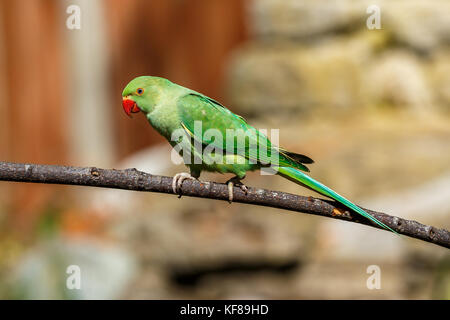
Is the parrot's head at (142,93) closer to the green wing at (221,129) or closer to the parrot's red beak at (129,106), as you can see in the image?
the parrot's red beak at (129,106)

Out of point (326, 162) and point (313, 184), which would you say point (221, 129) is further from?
point (326, 162)

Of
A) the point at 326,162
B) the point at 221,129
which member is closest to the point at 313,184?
the point at 221,129

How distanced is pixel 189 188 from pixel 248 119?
13.4 feet

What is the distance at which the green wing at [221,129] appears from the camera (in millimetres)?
2717

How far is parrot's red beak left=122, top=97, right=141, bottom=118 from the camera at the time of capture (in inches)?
102

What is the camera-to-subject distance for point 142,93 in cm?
262

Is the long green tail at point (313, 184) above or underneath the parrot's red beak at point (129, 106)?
underneath

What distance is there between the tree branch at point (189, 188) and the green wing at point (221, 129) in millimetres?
508


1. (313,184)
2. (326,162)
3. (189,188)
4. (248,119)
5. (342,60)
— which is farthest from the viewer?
(248,119)

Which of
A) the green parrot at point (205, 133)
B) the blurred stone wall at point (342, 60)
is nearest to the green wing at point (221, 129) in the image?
the green parrot at point (205, 133)

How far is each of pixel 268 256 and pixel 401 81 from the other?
7.33ft

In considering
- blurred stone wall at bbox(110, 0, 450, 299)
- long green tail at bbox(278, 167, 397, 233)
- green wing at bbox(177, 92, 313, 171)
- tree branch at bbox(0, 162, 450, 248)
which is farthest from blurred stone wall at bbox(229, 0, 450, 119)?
tree branch at bbox(0, 162, 450, 248)

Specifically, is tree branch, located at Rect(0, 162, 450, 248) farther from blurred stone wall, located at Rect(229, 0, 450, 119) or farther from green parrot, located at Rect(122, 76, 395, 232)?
blurred stone wall, located at Rect(229, 0, 450, 119)
